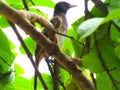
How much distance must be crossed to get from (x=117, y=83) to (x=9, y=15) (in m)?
0.27

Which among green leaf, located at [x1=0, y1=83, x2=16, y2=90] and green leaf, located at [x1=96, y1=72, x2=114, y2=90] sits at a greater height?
green leaf, located at [x1=96, y1=72, x2=114, y2=90]

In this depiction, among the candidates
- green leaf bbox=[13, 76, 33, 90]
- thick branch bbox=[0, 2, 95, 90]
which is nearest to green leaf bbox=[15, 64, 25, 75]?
green leaf bbox=[13, 76, 33, 90]

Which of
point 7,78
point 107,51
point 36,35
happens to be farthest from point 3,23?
point 107,51

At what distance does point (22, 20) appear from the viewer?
69cm

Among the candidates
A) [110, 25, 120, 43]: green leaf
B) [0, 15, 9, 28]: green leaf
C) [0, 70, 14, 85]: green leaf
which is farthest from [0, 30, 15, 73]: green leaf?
[110, 25, 120, 43]: green leaf

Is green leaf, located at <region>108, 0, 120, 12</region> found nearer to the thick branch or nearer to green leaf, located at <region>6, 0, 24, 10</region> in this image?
the thick branch

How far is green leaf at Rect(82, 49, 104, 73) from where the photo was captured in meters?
0.66

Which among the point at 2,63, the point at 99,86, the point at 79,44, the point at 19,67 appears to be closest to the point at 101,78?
the point at 99,86

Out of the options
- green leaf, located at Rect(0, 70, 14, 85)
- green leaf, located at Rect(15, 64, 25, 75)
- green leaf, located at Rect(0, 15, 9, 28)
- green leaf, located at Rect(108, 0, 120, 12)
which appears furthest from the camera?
green leaf, located at Rect(15, 64, 25, 75)

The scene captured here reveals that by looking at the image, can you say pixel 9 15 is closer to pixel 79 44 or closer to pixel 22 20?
pixel 22 20

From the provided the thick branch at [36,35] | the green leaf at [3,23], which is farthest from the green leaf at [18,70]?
the thick branch at [36,35]

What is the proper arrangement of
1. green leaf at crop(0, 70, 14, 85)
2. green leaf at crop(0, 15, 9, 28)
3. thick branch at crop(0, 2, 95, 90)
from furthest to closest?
green leaf at crop(0, 15, 9, 28) → green leaf at crop(0, 70, 14, 85) → thick branch at crop(0, 2, 95, 90)

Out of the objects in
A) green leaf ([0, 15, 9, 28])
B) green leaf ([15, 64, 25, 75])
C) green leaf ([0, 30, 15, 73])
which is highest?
green leaf ([0, 15, 9, 28])

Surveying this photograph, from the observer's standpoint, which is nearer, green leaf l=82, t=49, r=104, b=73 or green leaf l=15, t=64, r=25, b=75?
green leaf l=82, t=49, r=104, b=73
